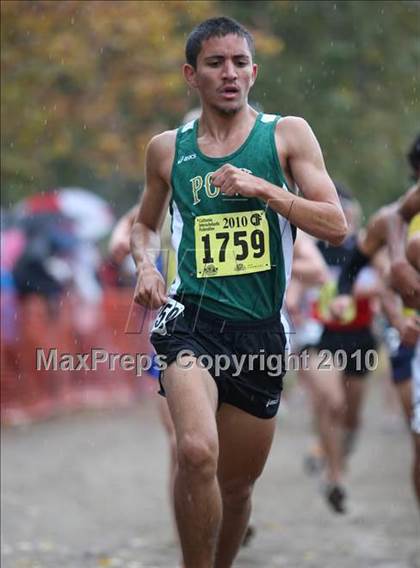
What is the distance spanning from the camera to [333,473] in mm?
9805

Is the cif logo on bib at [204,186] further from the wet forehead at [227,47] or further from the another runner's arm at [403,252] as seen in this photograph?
the another runner's arm at [403,252]

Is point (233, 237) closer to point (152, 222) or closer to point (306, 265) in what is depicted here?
point (152, 222)

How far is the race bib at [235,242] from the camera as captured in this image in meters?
5.49

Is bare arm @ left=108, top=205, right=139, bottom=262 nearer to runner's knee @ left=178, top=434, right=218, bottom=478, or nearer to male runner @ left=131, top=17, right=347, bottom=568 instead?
male runner @ left=131, top=17, right=347, bottom=568

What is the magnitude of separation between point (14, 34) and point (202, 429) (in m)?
7.10

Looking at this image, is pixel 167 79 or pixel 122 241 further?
pixel 167 79

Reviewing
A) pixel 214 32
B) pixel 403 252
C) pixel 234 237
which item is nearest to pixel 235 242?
pixel 234 237

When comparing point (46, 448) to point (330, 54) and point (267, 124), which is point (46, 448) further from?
point (267, 124)

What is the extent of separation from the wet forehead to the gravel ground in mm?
2978

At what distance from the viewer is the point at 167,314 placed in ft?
18.4

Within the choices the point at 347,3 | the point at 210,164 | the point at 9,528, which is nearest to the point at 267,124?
the point at 210,164

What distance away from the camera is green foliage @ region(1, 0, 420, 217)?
1271 centimetres

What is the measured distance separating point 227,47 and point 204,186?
539 mm

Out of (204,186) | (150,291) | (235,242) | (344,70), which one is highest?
(204,186)
